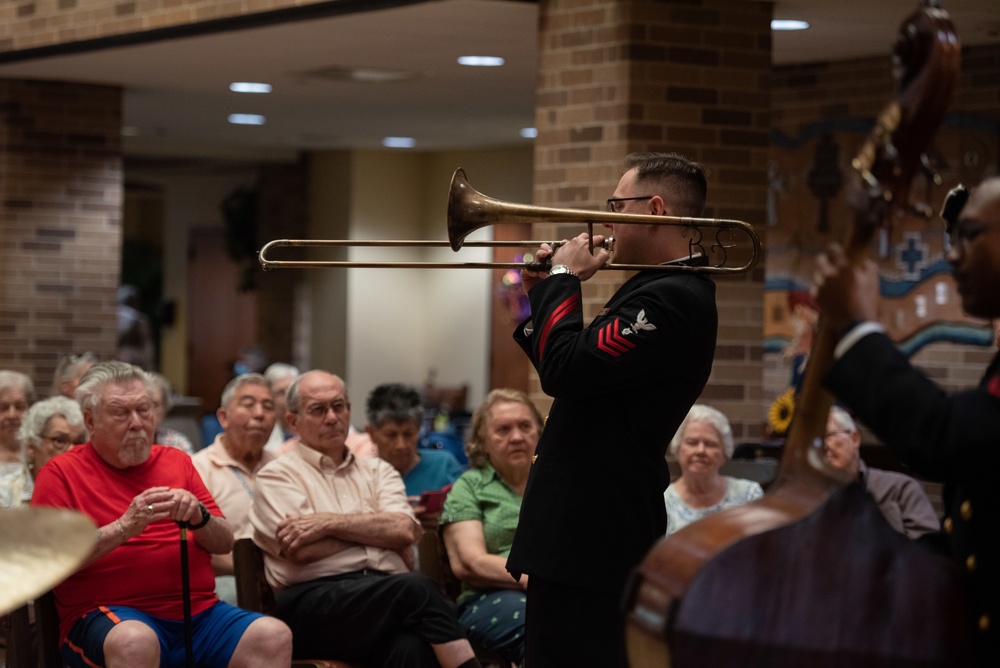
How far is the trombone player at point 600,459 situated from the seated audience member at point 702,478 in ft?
6.62

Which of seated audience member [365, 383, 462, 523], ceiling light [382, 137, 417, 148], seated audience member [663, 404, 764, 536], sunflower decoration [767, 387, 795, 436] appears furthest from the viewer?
ceiling light [382, 137, 417, 148]

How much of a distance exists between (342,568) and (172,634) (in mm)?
649

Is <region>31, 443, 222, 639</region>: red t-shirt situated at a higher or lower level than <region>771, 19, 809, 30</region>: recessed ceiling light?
lower

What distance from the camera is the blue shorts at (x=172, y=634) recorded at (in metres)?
3.88

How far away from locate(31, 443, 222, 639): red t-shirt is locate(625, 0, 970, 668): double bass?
230cm

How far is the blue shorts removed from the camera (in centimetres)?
388

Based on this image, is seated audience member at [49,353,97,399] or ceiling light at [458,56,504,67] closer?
seated audience member at [49,353,97,399]

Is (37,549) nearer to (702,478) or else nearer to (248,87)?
(702,478)

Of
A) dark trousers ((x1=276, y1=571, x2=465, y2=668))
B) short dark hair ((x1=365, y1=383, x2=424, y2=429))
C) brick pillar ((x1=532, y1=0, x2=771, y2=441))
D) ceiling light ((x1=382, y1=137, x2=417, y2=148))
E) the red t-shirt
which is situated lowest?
dark trousers ((x1=276, y1=571, x2=465, y2=668))

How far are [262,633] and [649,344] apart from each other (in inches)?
72.2

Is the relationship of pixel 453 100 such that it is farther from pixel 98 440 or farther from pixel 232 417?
pixel 98 440

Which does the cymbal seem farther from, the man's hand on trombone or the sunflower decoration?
the sunflower decoration

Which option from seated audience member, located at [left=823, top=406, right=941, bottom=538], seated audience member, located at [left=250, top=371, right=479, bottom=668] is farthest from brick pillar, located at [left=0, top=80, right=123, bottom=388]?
seated audience member, located at [left=823, top=406, right=941, bottom=538]

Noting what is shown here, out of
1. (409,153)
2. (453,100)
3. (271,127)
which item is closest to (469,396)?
(409,153)
